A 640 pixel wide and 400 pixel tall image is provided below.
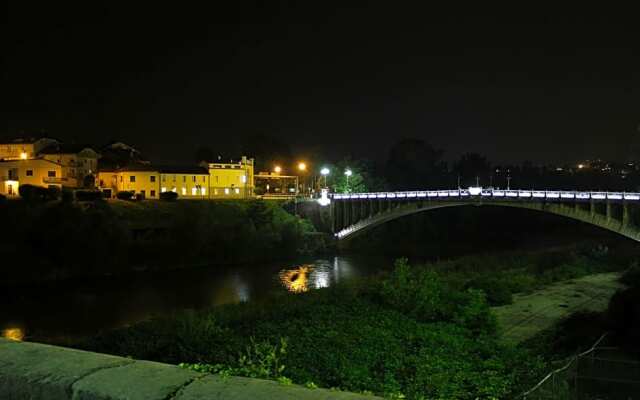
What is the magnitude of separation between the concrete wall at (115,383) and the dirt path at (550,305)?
19.3m

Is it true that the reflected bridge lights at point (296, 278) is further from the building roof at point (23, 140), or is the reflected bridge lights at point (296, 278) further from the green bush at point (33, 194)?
the building roof at point (23, 140)

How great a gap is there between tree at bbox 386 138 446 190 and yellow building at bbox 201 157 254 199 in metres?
28.8

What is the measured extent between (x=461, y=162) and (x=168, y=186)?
212 ft

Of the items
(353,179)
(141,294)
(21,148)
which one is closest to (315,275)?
(141,294)

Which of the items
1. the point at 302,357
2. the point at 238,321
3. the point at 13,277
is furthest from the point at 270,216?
the point at 302,357

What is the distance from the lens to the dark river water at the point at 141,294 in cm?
2991

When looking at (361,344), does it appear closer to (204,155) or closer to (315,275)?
(315,275)

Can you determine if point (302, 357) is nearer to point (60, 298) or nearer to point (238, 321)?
point (238, 321)

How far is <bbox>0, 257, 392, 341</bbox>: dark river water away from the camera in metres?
29.9

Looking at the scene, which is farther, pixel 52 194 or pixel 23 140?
pixel 23 140

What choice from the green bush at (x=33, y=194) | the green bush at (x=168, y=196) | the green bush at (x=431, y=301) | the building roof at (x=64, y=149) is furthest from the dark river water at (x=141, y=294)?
the building roof at (x=64, y=149)

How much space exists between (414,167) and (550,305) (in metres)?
77.5

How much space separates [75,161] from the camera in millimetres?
70062

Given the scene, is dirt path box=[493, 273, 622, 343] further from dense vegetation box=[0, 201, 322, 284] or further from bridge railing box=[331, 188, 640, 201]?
dense vegetation box=[0, 201, 322, 284]
